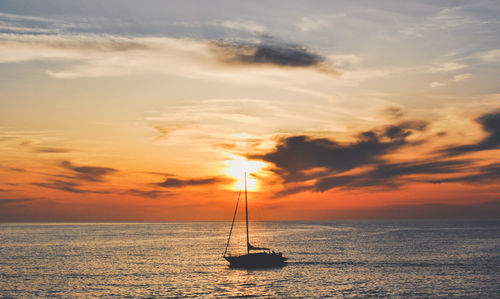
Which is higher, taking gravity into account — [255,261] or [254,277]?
[255,261]

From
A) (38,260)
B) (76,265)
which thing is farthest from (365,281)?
(38,260)

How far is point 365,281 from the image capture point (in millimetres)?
80875

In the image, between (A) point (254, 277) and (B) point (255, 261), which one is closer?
(A) point (254, 277)

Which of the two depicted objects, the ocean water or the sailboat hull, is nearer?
the ocean water

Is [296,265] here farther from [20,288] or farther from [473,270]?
[20,288]

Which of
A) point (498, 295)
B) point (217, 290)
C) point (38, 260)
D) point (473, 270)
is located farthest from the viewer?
point (38, 260)

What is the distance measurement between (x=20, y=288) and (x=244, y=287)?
39485 mm

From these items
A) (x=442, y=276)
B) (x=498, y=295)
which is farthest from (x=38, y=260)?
(x=498, y=295)

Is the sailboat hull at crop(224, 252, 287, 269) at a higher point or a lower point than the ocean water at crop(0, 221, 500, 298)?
higher

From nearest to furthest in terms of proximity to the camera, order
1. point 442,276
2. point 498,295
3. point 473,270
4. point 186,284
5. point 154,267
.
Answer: point 498,295 → point 186,284 → point 442,276 → point 473,270 → point 154,267

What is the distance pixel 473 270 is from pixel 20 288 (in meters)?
91.2

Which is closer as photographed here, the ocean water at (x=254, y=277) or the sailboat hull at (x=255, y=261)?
the ocean water at (x=254, y=277)

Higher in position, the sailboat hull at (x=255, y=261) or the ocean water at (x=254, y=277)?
the sailboat hull at (x=255, y=261)

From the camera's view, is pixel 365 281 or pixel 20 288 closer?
pixel 20 288
